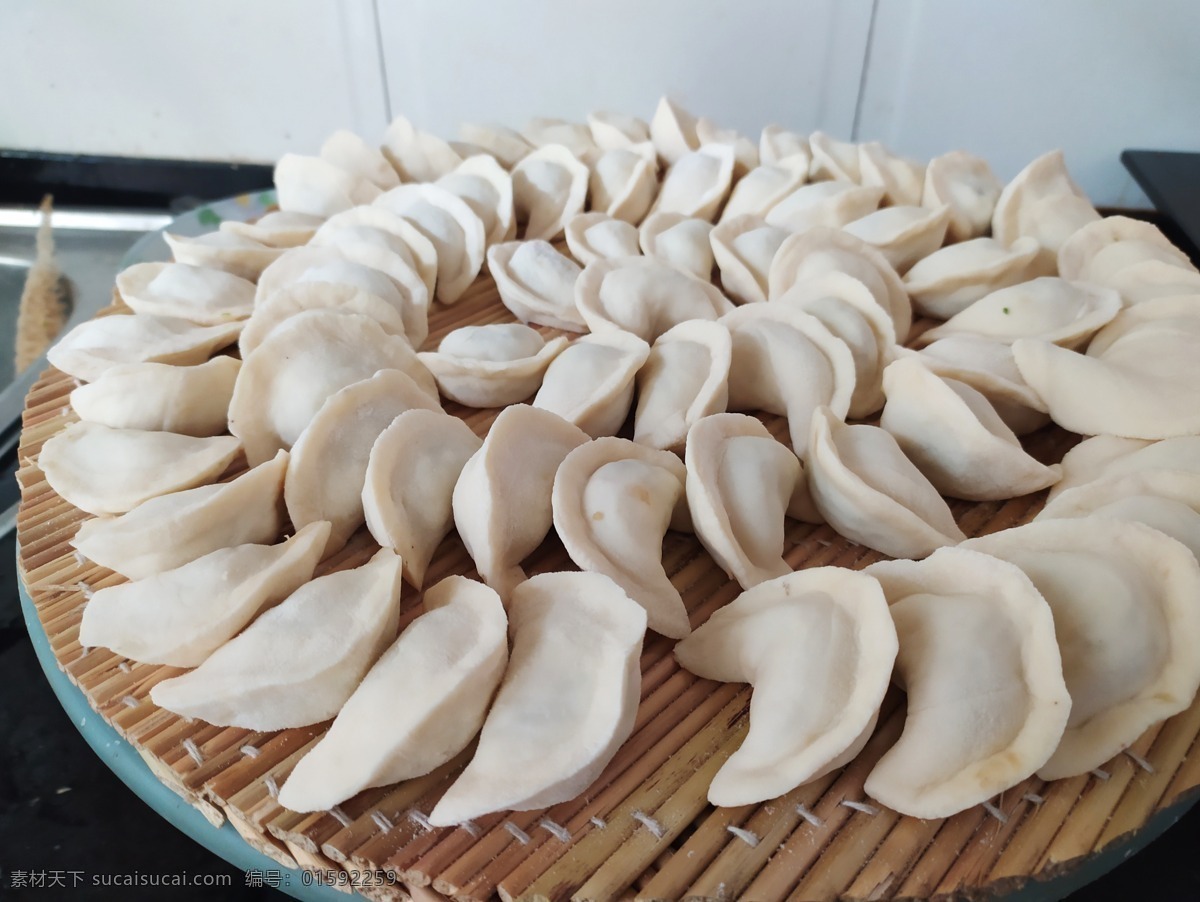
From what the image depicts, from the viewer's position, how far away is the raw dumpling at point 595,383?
0.81 m

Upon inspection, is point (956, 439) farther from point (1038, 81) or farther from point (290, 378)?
point (1038, 81)

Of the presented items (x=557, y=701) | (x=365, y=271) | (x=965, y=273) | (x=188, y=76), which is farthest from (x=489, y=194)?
(x=188, y=76)

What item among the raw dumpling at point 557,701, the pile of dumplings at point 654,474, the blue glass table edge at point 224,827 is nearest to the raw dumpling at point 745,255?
the pile of dumplings at point 654,474

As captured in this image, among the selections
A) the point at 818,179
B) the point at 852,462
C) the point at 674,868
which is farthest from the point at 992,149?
the point at 674,868

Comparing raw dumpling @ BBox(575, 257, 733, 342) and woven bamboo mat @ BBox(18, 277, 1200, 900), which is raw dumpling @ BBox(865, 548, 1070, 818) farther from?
raw dumpling @ BBox(575, 257, 733, 342)

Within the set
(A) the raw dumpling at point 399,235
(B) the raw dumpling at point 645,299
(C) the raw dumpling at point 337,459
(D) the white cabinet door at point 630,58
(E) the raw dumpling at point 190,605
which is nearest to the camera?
(E) the raw dumpling at point 190,605

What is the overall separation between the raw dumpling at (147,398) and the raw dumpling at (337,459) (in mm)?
144

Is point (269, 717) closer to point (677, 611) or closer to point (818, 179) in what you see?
point (677, 611)

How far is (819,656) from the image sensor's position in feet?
1.84

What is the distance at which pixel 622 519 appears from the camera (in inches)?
26.4

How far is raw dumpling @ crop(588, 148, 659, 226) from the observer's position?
121 centimetres

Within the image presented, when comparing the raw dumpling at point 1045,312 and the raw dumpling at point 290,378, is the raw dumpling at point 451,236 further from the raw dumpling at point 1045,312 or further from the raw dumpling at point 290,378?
the raw dumpling at point 1045,312

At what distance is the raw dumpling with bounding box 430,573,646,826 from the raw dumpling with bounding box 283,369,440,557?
0.20 m

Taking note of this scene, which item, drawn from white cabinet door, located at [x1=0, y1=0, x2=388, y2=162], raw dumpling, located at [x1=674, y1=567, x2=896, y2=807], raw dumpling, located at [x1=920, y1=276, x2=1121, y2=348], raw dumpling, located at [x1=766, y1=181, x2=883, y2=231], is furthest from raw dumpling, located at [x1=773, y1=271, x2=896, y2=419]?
white cabinet door, located at [x1=0, y1=0, x2=388, y2=162]
